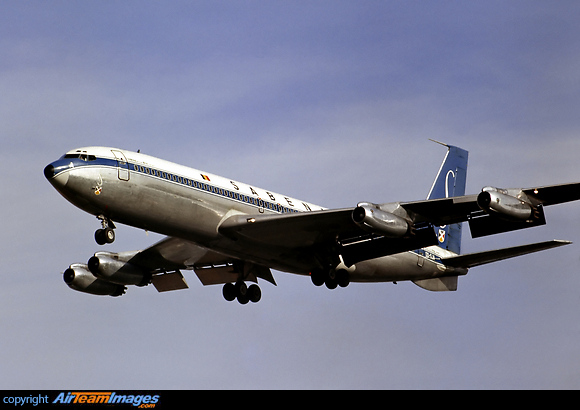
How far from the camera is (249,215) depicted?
45.0 meters

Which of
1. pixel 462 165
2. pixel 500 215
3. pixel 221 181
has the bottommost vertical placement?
pixel 500 215

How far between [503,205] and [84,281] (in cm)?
2430

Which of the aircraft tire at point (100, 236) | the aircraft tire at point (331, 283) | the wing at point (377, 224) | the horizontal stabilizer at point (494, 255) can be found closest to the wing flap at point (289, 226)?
the wing at point (377, 224)

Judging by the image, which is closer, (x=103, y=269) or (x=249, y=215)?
(x=249, y=215)

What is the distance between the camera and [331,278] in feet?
157

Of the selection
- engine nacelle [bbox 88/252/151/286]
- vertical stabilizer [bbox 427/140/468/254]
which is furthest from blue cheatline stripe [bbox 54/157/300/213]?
vertical stabilizer [bbox 427/140/468/254]

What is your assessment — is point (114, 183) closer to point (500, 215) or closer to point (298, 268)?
point (298, 268)

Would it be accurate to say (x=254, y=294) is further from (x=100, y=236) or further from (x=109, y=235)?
(x=100, y=236)

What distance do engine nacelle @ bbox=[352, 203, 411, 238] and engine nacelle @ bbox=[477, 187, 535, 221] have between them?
3.77 m

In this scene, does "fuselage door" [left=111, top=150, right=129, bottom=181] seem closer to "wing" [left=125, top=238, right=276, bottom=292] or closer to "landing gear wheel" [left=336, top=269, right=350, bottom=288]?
"wing" [left=125, top=238, right=276, bottom=292]

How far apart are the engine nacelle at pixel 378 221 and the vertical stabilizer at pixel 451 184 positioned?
1394cm
